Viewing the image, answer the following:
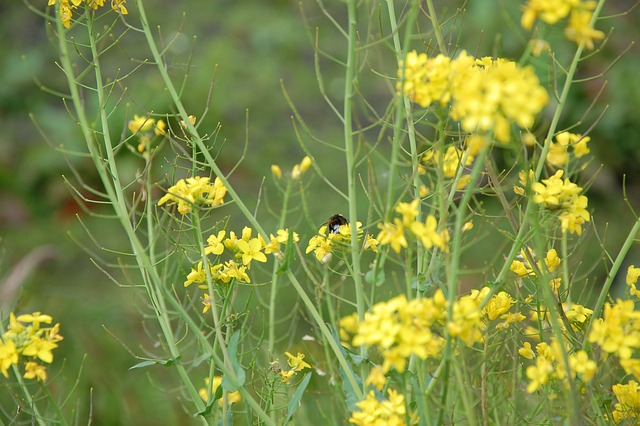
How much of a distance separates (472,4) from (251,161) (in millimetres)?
1577

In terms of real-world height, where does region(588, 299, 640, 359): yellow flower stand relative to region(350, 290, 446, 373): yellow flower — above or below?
below

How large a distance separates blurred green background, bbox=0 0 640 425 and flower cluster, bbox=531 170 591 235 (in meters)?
2.04

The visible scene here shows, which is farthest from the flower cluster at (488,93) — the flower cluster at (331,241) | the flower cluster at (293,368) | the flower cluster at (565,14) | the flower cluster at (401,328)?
the flower cluster at (293,368)

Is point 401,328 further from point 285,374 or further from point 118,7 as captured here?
point 118,7

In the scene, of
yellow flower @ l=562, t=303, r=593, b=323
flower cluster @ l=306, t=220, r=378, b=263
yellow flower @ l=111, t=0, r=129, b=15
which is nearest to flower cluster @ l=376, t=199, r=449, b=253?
flower cluster @ l=306, t=220, r=378, b=263

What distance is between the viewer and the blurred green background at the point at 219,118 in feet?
11.4

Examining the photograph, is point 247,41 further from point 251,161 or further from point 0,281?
point 0,281

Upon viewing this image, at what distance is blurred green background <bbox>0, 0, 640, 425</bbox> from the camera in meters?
3.48

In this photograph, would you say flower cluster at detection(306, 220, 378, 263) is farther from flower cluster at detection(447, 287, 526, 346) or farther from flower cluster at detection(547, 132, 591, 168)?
flower cluster at detection(547, 132, 591, 168)

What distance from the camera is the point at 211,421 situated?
1352mm

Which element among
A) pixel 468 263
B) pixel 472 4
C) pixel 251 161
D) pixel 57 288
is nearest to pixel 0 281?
pixel 57 288

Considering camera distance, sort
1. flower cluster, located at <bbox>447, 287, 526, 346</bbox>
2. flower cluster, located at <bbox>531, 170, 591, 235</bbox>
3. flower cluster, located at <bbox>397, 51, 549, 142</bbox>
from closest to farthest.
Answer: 1. flower cluster, located at <bbox>397, 51, 549, 142</bbox>
2. flower cluster, located at <bbox>447, 287, 526, 346</bbox>
3. flower cluster, located at <bbox>531, 170, 591, 235</bbox>

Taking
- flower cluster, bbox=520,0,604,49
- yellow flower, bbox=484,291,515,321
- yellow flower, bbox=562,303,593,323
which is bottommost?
yellow flower, bbox=562,303,593,323

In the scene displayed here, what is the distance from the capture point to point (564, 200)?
124 cm
